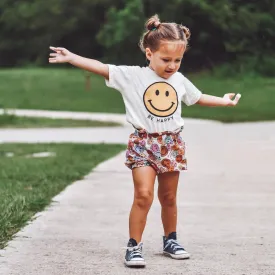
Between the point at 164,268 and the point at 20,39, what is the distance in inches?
2538

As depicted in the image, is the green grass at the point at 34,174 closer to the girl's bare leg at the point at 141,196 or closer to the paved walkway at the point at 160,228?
the paved walkway at the point at 160,228

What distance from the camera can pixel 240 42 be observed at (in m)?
45.7

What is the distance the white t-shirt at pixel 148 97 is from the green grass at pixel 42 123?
14.2 meters

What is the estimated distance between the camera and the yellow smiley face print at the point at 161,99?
17.8 feet

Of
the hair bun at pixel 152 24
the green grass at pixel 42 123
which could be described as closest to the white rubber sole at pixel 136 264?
the hair bun at pixel 152 24

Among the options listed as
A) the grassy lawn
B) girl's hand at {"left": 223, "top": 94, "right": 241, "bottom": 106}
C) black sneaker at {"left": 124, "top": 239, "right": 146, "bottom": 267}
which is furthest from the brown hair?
the grassy lawn

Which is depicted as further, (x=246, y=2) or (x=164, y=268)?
(x=246, y=2)

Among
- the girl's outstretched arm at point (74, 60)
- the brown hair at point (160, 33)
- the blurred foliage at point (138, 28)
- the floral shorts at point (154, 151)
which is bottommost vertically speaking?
the floral shorts at point (154, 151)

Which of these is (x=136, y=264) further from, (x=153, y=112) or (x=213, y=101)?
(x=213, y=101)

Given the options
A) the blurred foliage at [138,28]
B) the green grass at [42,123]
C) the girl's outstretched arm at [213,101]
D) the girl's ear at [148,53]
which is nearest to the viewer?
the girl's ear at [148,53]

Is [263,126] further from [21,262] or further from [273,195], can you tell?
[21,262]

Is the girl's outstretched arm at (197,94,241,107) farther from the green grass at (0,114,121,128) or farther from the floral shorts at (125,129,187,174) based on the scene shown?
the green grass at (0,114,121,128)

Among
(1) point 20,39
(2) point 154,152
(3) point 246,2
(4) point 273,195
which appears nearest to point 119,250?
(2) point 154,152

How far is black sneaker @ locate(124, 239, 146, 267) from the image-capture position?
17.0 feet
